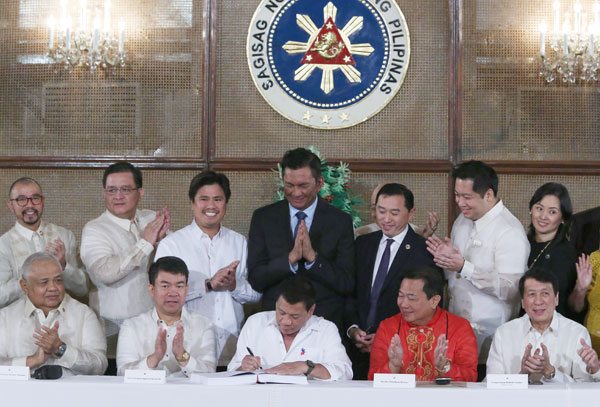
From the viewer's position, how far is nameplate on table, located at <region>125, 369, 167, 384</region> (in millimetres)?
3867

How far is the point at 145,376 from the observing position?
3.88 meters

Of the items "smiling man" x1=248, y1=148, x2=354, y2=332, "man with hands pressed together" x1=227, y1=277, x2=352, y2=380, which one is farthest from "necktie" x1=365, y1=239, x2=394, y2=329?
"man with hands pressed together" x1=227, y1=277, x2=352, y2=380

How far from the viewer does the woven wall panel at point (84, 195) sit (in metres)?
6.38

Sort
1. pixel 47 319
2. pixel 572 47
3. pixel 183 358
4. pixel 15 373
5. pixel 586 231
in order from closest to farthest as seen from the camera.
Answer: pixel 15 373
pixel 183 358
pixel 47 319
pixel 586 231
pixel 572 47

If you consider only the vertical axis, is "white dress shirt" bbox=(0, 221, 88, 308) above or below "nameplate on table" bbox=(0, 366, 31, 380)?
above

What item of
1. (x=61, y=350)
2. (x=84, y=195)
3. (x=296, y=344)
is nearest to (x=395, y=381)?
(x=296, y=344)

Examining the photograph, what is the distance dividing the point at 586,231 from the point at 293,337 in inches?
81.0

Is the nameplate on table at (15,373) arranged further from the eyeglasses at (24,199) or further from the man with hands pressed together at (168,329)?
the eyeglasses at (24,199)

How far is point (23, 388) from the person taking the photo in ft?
12.6

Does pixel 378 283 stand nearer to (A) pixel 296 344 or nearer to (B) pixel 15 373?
(A) pixel 296 344

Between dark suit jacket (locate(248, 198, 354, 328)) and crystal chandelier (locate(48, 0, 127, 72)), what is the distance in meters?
1.88

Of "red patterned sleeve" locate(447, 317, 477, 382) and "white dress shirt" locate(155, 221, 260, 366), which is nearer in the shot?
"red patterned sleeve" locate(447, 317, 477, 382)

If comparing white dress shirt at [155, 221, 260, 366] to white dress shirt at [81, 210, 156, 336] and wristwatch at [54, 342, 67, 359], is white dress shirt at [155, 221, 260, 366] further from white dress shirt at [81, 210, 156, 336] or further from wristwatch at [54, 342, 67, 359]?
wristwatch at [54, 342, 67, 359]

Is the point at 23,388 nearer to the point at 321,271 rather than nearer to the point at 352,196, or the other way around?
the point at 321,271
